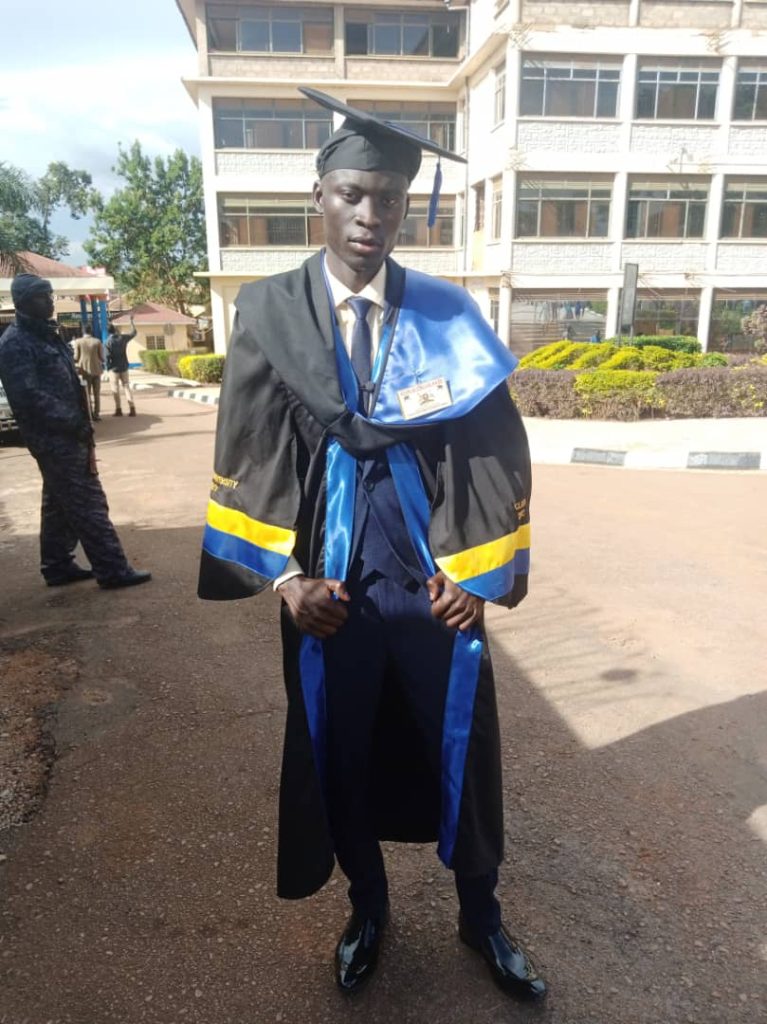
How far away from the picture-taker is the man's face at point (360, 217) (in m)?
1.68

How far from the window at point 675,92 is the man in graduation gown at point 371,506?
2120 centimetres

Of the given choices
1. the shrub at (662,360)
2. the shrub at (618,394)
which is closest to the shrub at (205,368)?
the shrub at (662,360)

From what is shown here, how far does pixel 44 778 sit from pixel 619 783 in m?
2.05

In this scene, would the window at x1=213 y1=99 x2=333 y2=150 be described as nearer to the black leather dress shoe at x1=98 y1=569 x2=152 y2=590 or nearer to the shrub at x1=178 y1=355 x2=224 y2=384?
the shrub at x1=178 y1=355 x2=224 y2=384

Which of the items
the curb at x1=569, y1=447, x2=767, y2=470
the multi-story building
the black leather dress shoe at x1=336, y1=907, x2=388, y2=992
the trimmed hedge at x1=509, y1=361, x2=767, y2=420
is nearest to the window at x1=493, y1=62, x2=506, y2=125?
the multi-story building

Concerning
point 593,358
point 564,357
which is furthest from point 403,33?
point 593,358

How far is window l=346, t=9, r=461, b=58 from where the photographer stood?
21.9m

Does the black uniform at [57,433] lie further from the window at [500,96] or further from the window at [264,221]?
the window at [264,221]

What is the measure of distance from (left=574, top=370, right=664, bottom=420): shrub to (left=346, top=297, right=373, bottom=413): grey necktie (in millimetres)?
9436

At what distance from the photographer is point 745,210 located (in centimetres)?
2019

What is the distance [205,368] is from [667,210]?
42.9 feet

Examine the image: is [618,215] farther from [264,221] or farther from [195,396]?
[195,396]

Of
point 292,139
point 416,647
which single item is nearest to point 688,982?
point 416,647

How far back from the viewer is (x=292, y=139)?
2188 centimetres
